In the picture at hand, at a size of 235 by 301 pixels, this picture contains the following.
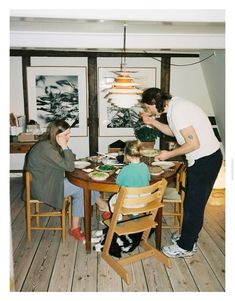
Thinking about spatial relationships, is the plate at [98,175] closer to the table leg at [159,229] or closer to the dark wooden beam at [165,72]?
the table leg at [159,229]

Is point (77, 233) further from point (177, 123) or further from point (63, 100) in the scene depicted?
point (63, 100)

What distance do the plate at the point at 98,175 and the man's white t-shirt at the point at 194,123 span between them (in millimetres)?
843

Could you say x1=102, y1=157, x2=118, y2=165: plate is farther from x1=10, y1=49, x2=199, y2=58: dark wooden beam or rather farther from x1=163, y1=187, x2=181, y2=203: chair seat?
x1=10, y1=49, x2=199, y2=58: dark wooden beam

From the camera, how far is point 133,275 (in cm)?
286

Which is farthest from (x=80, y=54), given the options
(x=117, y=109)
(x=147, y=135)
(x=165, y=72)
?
(x=147, y=135)

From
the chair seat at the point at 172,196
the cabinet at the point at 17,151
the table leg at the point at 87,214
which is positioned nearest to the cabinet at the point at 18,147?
the cabinet at the point at 17,151

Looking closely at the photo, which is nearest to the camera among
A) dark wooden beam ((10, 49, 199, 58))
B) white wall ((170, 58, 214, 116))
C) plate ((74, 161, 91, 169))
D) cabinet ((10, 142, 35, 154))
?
plate ((74, 161, 91, 169))

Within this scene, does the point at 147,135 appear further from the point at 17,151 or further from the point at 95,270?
the point at 95,270

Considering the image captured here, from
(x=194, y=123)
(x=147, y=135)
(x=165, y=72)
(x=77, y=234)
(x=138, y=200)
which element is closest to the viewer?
(x=138, y=200)

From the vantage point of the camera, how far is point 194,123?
2877mm

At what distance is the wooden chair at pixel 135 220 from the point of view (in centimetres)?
267

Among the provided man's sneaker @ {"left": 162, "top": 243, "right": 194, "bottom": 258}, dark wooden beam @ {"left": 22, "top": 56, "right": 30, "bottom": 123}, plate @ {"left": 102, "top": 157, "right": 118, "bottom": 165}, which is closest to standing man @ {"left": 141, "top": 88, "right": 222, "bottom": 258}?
man's sneaker @ {"left": 162, "top": 243, "right": 194, "bottom": 258}

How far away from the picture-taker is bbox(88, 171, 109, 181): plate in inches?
123

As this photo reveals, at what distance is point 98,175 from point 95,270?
0.89 meters
